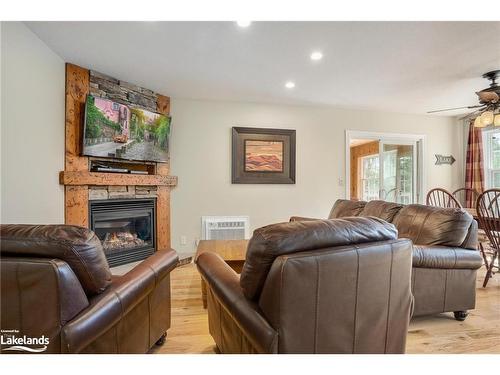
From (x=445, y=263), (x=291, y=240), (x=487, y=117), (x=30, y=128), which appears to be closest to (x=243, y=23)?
(x=291, y=240)

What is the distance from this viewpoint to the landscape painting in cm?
458

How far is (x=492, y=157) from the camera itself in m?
5.06

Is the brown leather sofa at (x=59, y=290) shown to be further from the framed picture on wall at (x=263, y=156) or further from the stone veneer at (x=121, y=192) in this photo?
the framed picture on wall at (x=263, y=156)

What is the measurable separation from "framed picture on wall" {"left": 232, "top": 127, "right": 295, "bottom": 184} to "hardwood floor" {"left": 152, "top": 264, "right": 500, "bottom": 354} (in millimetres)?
2304

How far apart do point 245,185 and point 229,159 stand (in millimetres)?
487

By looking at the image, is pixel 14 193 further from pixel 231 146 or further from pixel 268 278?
pixel 231 146

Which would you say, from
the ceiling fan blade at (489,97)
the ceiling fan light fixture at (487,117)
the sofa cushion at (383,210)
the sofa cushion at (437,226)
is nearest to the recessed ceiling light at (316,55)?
the sofa cushion at (383,210)

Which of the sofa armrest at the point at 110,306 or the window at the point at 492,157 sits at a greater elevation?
the window at the point at 492,157

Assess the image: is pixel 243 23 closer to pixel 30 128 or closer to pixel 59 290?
pixel 30 128

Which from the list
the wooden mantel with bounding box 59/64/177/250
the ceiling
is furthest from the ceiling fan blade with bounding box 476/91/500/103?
the wooden mantel with bounding box 59/64/177/250

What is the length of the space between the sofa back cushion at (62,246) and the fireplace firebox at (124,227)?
237 cm

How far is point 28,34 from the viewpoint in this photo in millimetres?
2480

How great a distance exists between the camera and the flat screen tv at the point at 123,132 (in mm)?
3230
